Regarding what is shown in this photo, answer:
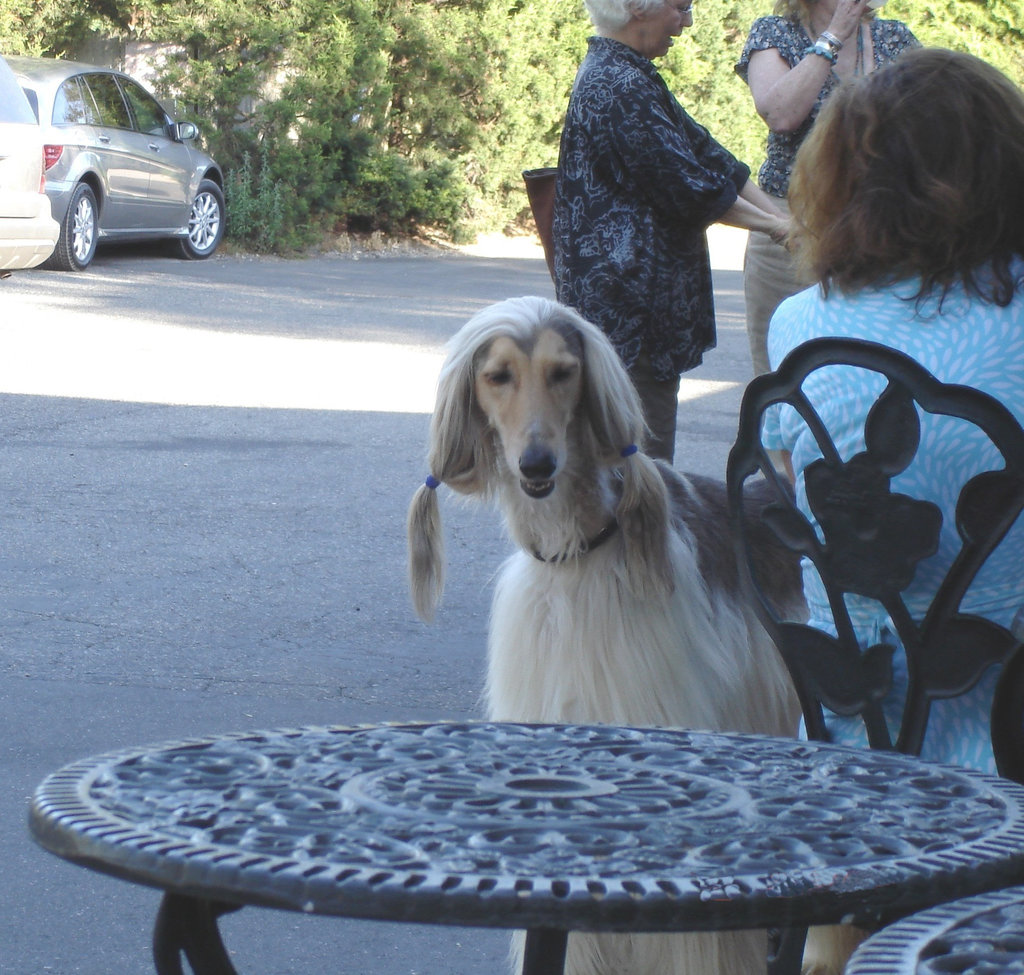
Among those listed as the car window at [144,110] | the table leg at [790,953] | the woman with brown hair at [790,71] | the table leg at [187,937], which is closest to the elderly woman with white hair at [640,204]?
the woman with brown hair at [790,71]

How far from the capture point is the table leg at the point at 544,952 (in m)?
1.38

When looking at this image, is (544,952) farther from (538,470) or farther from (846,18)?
(846,18)

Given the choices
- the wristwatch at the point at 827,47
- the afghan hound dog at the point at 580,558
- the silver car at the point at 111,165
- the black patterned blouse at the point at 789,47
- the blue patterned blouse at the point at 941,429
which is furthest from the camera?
the silver car at the point at 111,165

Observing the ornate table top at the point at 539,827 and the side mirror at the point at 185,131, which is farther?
the side mirror at the point at 185,131

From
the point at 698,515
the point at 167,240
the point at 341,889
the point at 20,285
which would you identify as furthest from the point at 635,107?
the point at 167,240

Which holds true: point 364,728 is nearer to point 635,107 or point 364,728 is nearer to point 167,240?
point 635,107

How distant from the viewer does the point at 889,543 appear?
2.13 m

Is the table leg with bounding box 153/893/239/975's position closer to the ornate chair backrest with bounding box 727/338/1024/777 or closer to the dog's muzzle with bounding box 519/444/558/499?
the ornate chair backrest with bounding box 727/338/1024/777

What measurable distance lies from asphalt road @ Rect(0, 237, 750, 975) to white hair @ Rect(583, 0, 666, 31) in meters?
1.43

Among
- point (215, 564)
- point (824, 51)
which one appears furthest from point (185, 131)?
point (824, 51)

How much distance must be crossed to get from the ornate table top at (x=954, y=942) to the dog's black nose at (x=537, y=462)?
1732mm

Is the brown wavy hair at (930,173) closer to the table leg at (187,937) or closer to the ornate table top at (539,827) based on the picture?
the ornate table top at (539,827)

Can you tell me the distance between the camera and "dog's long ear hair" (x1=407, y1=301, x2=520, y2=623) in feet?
10.1

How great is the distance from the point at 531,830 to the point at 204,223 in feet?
53.8
